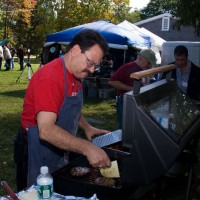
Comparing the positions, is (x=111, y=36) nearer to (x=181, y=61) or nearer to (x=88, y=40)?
(x=181, y=61)

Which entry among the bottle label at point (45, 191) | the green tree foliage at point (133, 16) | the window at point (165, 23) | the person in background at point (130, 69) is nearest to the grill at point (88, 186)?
the bottle label at point (45, 191)

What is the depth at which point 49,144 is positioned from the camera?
2.11 m

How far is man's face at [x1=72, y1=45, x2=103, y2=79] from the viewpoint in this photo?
1916 mm

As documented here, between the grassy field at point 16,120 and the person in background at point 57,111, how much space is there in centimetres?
174

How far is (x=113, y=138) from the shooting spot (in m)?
2.19

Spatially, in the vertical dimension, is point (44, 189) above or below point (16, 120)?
above

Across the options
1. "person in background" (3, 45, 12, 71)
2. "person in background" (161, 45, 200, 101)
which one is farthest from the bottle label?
"person in background" (3, 45, 12, 71)

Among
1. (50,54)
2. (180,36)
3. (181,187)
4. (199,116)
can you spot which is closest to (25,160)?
(199,116)

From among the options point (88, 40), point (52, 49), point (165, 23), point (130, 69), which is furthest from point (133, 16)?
point (88, 40)

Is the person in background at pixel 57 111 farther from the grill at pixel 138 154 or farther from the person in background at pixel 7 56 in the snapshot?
the person in background at pixel 7 56

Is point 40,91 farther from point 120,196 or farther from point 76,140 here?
point 120,196

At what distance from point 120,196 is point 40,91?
72 centimetres

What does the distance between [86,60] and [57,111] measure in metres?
0.35

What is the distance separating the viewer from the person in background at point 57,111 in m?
1.77
